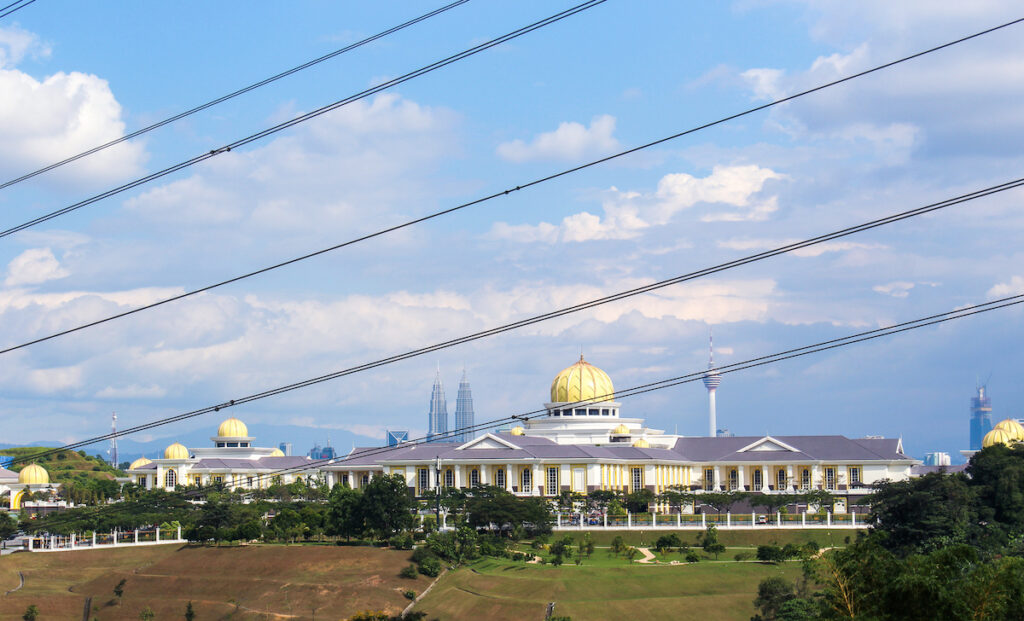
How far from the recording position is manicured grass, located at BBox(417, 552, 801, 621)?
222 feet

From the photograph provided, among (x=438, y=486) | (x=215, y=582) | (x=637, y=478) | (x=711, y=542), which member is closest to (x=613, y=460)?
(x=637, y=478)

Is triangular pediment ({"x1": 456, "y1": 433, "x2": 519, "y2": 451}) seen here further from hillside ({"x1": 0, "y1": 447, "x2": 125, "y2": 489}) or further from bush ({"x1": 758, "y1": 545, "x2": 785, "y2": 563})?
hillside ({"x1": 0, "y1": 447, "x2": 125, "y2": 489})

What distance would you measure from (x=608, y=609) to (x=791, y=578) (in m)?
12.0

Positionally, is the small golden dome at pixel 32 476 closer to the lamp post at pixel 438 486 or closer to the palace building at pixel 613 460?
the palace building at pixel 613 460

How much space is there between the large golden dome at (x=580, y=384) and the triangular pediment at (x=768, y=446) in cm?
1433

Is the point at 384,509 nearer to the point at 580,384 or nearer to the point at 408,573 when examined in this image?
the point at 408,573

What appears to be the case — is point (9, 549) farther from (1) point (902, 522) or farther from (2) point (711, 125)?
(2) point (711, 125)

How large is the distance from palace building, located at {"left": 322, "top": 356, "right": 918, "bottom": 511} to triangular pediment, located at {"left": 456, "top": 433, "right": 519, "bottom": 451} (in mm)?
91

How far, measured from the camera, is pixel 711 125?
908 inches

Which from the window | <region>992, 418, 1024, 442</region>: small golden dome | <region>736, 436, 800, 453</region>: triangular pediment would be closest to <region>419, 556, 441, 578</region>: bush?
the window

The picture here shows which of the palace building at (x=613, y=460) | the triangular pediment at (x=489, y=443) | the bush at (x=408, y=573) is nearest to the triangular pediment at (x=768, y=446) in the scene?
the palace building at (x=613, y=460)

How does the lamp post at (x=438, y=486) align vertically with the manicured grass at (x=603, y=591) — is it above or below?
above

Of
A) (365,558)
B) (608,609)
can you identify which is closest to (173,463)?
(365,558)

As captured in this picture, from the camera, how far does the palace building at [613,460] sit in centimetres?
10606
